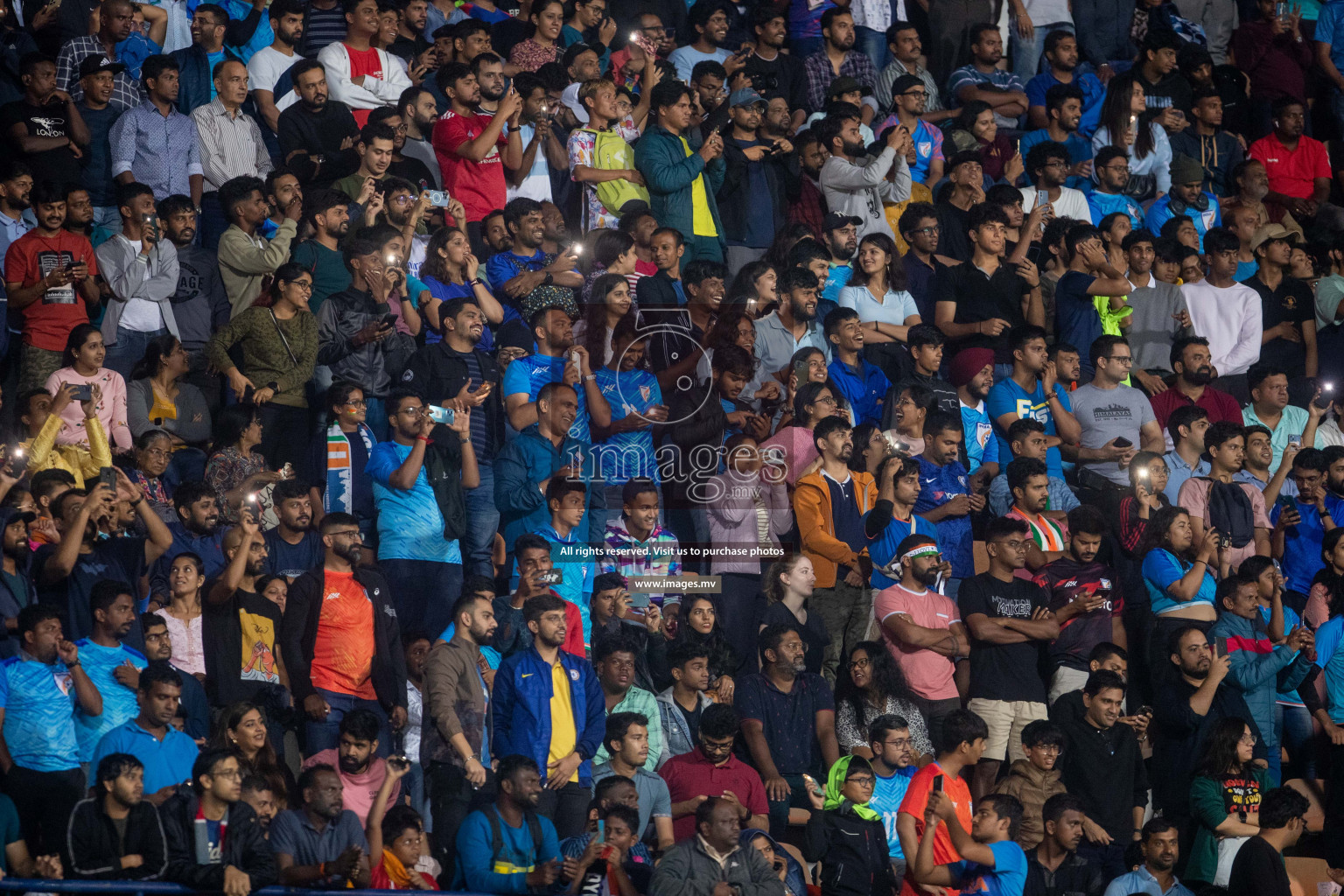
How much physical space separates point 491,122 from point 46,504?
383cm

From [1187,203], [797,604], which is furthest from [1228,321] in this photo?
[797,604]

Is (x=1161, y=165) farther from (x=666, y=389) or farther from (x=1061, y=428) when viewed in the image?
(x=666, y=389)

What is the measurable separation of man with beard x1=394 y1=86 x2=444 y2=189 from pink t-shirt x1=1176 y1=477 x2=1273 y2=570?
484cm

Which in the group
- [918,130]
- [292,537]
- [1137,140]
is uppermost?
[918,130]

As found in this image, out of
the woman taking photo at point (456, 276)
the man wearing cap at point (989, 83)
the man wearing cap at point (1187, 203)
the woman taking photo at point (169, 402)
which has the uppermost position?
the man wearing cap at point (989, 83)

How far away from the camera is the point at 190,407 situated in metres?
9.41

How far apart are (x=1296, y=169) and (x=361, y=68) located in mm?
7166

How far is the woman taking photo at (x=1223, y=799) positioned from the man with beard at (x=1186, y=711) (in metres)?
0.17

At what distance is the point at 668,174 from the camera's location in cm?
1105

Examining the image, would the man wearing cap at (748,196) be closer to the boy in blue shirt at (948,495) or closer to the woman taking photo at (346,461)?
the boy in blue shirt at (948,495)

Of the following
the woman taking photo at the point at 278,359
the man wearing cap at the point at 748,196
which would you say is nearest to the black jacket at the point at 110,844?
the woman taking photo at the point at 278,359

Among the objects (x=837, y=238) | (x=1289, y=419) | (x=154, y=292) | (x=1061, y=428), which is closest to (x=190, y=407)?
(x=154, y=292)

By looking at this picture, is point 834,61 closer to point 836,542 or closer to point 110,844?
point 836,542

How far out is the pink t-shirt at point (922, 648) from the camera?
9070 mm
